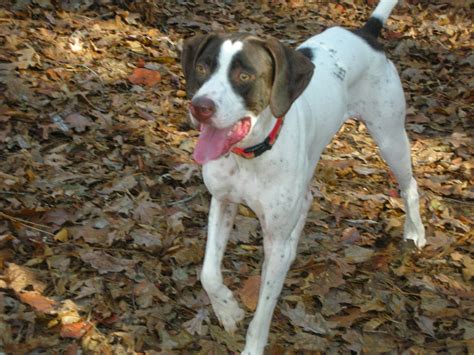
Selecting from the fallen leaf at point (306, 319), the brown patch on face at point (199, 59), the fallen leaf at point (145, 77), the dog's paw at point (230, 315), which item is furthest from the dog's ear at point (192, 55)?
the fallen leaf at point (145, 77)

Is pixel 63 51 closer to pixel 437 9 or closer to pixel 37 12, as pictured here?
pixel 37 12

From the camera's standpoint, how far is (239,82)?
3779 mm

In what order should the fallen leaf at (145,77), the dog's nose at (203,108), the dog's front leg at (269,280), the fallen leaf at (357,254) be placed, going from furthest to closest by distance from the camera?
the fallen leaf at (145,77) < the fallen leaf at (357,254) < the dog's front leg at (269,280) < the dog's nose at (203,108)

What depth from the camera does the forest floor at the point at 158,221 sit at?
15.3 feet

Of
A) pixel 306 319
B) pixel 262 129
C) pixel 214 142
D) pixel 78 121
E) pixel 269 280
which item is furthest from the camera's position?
pixel 78 121

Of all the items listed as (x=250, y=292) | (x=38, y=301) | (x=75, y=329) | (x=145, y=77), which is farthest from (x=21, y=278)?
(x=145, y=77)

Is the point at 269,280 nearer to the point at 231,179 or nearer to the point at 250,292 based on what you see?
the point at 231,179

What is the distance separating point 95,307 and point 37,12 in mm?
4838

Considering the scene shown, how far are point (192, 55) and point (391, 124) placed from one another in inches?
80.5

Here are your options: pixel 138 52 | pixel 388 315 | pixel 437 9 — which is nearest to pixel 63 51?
pixel 138 52

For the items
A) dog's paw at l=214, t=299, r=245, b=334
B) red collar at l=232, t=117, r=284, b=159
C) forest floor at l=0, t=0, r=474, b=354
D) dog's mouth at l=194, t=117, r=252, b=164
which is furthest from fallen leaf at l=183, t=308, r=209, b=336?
dog's mouth at l=194, t=117, r=252, b=164

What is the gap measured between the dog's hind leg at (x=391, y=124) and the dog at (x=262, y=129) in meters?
0.18

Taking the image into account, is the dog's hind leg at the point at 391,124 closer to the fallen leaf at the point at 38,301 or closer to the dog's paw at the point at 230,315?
the dog's paw at the point at 230,315

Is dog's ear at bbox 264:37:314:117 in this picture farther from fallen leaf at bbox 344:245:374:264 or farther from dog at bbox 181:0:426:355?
fallen leaf at bbox 344:245:374:264
